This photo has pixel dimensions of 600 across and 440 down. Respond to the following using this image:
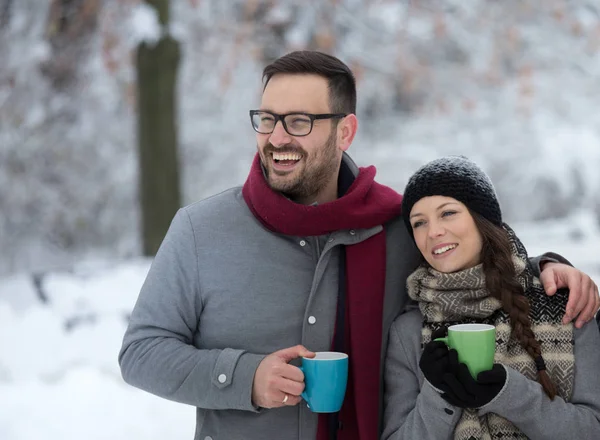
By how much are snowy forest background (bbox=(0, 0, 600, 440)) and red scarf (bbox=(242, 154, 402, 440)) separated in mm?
4972

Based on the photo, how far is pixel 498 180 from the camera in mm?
8148

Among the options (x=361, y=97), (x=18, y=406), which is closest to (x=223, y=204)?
(x=18, y=406)

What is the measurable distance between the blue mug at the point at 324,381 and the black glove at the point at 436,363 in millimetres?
192

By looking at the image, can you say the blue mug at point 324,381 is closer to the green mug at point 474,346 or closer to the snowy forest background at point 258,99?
the green mug at point 474,346

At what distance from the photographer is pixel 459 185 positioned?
6.57 ft

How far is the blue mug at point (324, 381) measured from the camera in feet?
5.90

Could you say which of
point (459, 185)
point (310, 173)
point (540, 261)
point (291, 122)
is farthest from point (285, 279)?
point (540, 261)

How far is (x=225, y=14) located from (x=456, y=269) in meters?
6.02

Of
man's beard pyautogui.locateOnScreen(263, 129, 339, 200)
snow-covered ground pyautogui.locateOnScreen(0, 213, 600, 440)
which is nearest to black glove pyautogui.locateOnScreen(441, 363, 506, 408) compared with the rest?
man's beard pyautogui.locateOnScreen(263, 129, 339, 200)

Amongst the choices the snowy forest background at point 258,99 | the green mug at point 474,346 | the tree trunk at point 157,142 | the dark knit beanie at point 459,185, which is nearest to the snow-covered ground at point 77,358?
the tree trunk at point 157,142

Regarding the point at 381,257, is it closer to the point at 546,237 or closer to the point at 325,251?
the point at 325,251

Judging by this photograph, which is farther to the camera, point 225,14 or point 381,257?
point 225,14

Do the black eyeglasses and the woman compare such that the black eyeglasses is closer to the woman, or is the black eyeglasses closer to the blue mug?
the woman

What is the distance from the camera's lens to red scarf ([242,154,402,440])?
2.03 meters
